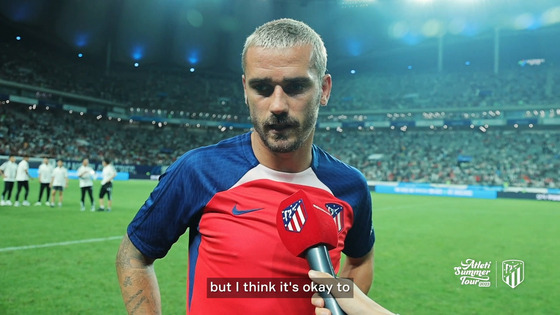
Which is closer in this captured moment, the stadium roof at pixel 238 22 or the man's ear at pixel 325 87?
the man's ear at pixel 325 87

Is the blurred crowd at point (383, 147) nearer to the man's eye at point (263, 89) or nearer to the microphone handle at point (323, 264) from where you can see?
the man's eye at point (263, 89)

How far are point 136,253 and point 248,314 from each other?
0.71m

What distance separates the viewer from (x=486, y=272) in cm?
837

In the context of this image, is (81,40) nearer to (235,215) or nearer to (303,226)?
(235,215)

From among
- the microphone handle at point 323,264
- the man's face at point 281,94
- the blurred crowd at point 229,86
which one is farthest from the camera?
the blurred crowd at point 229,86

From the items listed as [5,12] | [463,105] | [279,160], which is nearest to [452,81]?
[463,105]

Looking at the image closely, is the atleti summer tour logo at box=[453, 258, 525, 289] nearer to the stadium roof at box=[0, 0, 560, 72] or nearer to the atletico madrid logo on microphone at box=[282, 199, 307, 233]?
the atletico madrid logo on microphone at box=[282, 199, 307, 233]

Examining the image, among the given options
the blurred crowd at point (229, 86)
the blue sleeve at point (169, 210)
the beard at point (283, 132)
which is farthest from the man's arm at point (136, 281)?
the blurred crowd at point (229, 86)

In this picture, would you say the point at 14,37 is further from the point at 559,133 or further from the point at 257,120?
the point at 559,133

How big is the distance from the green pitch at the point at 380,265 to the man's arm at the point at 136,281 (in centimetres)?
364

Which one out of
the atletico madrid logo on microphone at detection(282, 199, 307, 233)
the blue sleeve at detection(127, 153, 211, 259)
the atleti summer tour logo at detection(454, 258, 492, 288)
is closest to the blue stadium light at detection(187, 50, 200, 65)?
the atleti summer tour logo at detection(454, 258, 492, 288)

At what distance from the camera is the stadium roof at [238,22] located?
43812mm

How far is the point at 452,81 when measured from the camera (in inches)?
2147

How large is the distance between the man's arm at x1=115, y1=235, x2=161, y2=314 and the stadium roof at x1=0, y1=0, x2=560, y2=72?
46.3 meters
